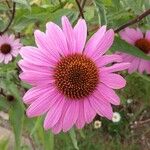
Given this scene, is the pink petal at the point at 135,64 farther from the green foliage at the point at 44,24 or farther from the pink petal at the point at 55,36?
the pink petal at the point at 55,36

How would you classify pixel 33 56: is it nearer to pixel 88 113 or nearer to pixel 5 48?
pixel 88 113

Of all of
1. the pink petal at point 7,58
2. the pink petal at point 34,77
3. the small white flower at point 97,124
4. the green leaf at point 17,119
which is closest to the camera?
the pink petal at point 34,77

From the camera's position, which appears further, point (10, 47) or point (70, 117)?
point (10, 47)

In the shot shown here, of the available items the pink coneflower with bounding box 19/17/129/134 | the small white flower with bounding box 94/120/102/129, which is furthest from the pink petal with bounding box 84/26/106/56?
the small white flower with bounding box 94/120/102/129

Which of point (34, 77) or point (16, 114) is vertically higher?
point (34, 77)

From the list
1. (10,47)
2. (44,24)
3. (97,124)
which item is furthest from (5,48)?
(97,124)

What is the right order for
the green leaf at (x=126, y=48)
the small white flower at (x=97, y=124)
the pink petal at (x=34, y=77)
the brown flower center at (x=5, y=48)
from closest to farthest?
the pink petal at (x=34, y=77) → the green leaf at (x=126, y=48) → the brown flower center at (x=5, y=48) → the small white flower at (x=97, y=124)

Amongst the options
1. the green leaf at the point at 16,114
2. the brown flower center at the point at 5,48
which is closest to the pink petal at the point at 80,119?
the green leaf at the point at 16,114

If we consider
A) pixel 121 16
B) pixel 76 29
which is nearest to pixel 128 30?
pixel 121 16
